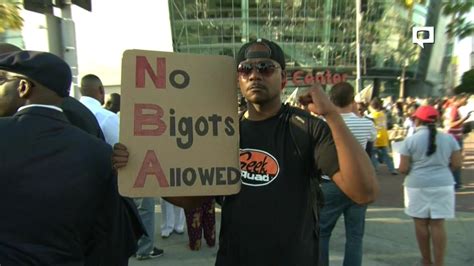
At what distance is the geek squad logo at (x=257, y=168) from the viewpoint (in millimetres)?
2266

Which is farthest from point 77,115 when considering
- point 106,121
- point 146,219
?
point 146,219

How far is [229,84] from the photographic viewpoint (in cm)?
239

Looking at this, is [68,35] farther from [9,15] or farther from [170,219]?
[9,15]

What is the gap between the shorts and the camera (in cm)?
496

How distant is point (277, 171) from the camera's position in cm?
226

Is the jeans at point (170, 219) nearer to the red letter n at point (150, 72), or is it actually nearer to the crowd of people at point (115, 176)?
the crowd of people at point (115, 176)

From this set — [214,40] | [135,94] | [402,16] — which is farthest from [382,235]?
[402,16]

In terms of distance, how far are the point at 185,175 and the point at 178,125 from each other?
23cm

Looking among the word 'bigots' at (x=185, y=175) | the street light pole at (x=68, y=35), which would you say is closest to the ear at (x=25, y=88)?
the word 'bigots' at (x=185, y=175)

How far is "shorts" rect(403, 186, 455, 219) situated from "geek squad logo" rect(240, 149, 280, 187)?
10.7ft

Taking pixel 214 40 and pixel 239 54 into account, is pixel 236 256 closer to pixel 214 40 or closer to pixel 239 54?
pixel 239 54

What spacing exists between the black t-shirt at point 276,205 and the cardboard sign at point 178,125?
10cm

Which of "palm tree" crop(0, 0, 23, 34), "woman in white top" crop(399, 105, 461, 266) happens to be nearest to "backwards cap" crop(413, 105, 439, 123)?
"woman in white top" crop(399, 105, 461, 266)

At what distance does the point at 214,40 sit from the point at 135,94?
41458 mm
